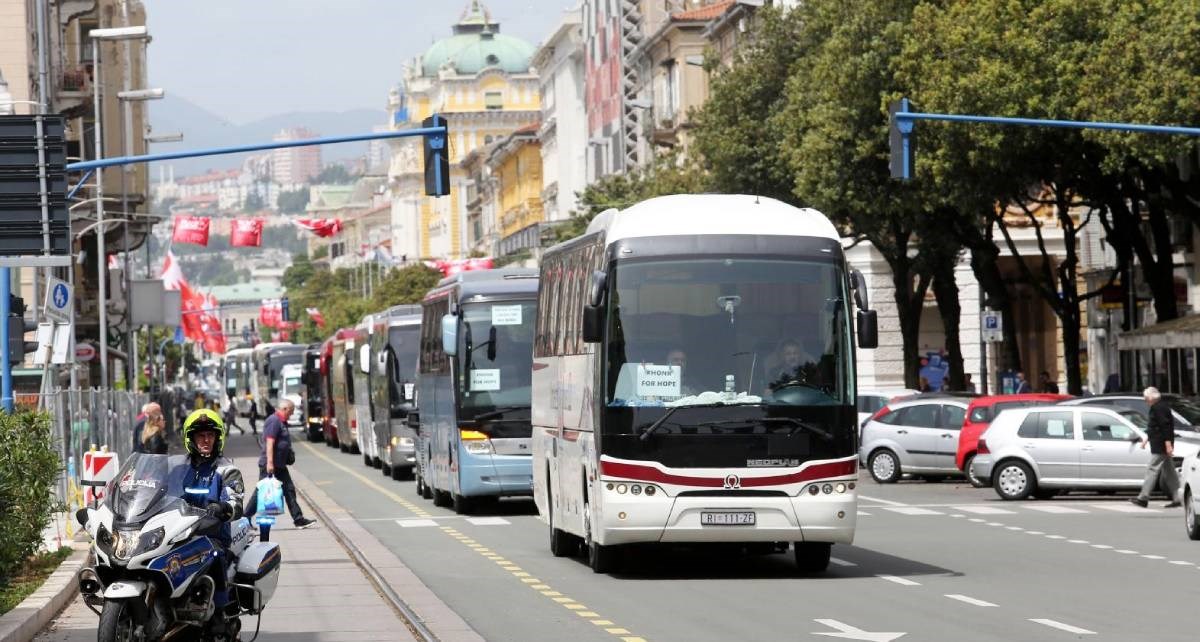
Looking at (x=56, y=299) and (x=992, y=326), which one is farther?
Result: (x=992, y=326)

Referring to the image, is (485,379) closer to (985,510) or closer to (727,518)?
(985,510)

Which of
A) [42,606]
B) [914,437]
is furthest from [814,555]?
[914,437]

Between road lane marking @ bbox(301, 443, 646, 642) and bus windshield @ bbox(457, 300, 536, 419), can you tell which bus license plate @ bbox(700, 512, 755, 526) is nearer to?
road lane marking @ bbox(301, 443, 646, 642)

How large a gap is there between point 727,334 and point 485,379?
1126cm

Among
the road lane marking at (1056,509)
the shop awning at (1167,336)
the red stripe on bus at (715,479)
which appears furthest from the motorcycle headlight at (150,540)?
the shop awning at (1167,336)

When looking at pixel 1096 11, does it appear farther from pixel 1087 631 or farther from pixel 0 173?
pixel 1087 631

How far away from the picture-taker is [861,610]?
667 inches

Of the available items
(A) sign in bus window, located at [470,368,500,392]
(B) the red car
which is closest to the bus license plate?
(A) sign in bus window, located at [470,368,500,392]

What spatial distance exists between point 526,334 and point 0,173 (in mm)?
10698

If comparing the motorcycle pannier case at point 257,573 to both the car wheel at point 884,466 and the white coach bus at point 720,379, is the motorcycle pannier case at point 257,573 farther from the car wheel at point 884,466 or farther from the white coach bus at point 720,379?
the car wheel at point 884,466

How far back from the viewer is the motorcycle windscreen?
502 inches

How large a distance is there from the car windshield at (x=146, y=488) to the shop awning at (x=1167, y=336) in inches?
1132

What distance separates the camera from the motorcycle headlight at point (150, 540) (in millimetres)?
12602

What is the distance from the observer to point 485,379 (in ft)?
102
